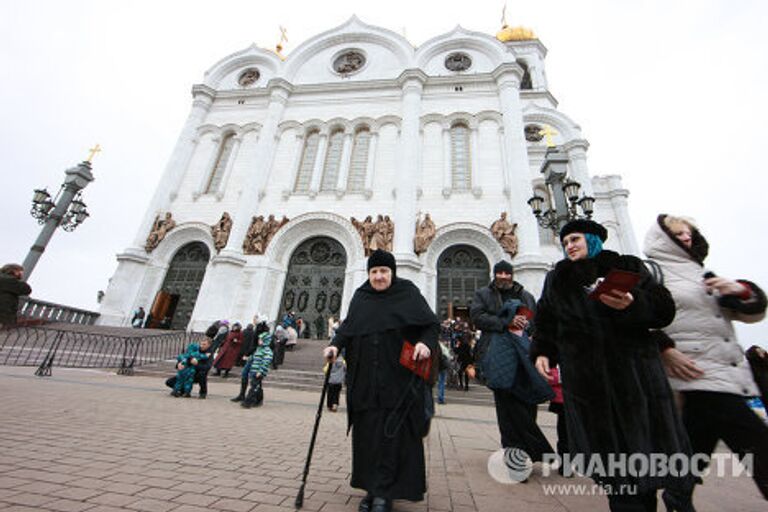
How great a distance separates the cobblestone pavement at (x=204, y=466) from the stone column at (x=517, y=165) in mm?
9464

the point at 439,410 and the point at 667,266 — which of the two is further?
the point at 439,410

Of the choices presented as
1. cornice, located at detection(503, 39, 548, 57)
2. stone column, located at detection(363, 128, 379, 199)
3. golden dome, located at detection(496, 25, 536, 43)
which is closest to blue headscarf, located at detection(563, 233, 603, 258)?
stone column, located at detection(363, 128, 379, 199)

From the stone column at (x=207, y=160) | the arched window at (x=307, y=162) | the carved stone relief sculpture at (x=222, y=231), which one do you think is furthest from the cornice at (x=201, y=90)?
the carved stone relief sculpture at (x=222, y=231)

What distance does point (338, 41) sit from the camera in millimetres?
19812

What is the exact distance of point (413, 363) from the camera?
6.56 ft

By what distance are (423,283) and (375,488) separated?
10.9 meters

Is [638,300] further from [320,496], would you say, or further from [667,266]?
[320,496]

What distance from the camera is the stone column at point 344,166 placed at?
14.8m

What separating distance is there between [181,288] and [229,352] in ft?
24.8

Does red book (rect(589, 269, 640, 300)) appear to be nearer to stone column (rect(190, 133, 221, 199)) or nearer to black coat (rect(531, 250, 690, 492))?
black coat (rect(531, 250, 690, 492))

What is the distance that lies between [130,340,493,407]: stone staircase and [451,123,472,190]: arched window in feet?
30.6

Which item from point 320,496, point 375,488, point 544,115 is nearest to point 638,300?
point 375,488

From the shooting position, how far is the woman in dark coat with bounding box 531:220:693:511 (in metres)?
1.50

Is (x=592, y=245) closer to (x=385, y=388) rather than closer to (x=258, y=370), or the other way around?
(x=385, y=388)
